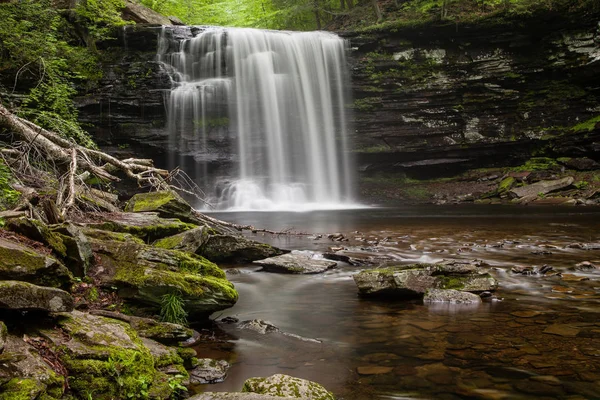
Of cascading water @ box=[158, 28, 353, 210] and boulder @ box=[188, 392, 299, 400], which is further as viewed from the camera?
cascading water @ box=[158, 28, 353, 210]

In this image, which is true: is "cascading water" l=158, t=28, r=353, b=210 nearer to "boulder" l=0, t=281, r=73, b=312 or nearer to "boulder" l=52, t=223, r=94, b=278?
"boulder" l=52, t=223, r=94, b=278

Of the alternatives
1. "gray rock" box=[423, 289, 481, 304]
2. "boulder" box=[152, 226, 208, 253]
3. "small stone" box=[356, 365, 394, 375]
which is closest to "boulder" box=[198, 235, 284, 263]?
"boulder" box=[152, 226, 208, 253]

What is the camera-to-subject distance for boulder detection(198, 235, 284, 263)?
27.1 feet

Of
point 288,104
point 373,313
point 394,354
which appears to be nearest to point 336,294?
point 373,313

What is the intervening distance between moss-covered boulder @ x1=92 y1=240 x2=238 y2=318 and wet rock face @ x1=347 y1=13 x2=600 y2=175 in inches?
816

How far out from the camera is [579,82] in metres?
22.7

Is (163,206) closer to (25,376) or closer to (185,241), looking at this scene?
(185,241)

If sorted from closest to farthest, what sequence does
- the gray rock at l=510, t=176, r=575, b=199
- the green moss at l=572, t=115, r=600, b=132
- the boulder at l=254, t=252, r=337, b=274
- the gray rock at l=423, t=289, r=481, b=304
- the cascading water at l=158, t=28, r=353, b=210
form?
1. the gray rock at l=423, t=289, r=481, b=304
2. the boulder at l=254, t=252, r=337, b=274
3. the gray rock at l=510, t=176, r=575, b=199
4. the green moss at l=572, t=115, r=600, b=132
5. the cascading water at l=158, t=28, r=353, b=210

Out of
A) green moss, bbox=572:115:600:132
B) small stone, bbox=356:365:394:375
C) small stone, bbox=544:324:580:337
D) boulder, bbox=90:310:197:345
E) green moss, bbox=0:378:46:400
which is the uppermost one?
green moss, bbox=572:115:600:132

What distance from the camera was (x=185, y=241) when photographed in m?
6.53

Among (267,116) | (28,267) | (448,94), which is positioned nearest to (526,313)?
(28,267)

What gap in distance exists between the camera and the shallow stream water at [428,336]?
348cm

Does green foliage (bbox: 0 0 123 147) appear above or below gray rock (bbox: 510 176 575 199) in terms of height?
above

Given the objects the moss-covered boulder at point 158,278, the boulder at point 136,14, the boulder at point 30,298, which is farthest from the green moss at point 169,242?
the boulder at point 136,14
